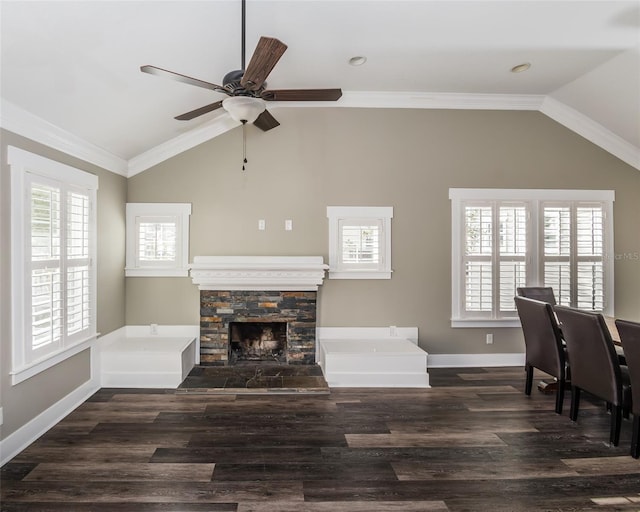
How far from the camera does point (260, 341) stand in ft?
15.6

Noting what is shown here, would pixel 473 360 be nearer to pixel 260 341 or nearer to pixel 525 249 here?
pixel 525 249

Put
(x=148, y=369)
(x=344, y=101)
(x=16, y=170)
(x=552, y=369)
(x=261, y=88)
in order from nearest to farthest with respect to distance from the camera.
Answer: (x=261, y=88)
(x=16, y=170)
(x=552, y=369)
(x=148, y=369)
(x=344, y=101)

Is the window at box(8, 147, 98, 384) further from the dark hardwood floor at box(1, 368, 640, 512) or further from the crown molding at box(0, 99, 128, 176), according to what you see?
the dark hardwood floor at box(1, 368, 640, 512)

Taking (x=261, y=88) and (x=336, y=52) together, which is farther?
(x=336, y=52)

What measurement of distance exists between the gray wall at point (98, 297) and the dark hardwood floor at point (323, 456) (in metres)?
0.27

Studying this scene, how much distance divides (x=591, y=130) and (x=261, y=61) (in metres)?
4.46

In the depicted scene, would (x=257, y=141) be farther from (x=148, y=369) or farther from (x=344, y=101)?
(x=148, y=369)

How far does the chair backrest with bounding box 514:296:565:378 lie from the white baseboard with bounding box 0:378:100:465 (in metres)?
4.25

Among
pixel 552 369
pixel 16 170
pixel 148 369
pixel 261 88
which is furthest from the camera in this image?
pixel 148 369

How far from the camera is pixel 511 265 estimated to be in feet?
15.6

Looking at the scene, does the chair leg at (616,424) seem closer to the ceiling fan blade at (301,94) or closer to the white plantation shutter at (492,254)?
the white plantation shutter at (492,254)

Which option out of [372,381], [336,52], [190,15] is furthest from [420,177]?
[190,15]

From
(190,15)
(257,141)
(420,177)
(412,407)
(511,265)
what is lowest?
(412,407)

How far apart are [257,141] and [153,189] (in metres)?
1.35
